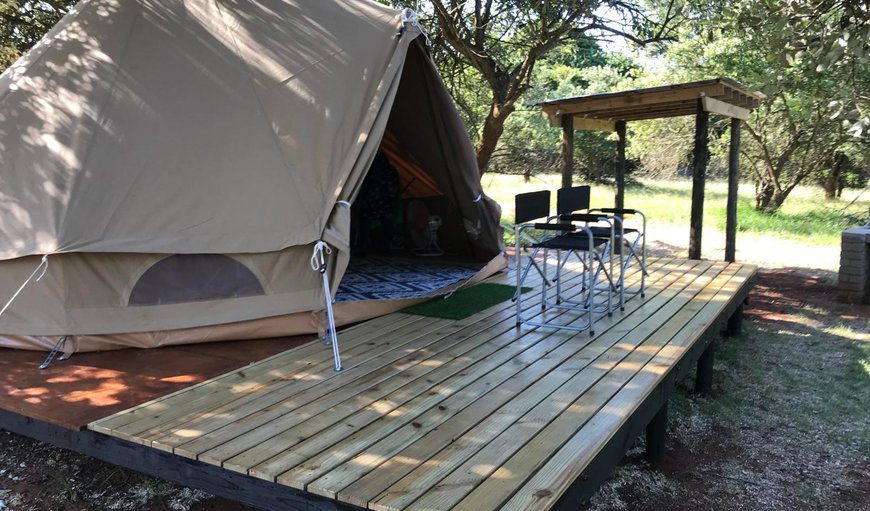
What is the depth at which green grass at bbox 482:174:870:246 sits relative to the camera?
9.79m

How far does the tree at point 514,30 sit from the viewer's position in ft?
22.4

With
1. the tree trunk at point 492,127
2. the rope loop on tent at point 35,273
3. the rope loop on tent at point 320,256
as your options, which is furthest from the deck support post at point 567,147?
the rope loop on tent at point 35,273

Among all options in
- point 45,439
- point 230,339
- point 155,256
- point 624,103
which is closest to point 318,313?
point 230,339

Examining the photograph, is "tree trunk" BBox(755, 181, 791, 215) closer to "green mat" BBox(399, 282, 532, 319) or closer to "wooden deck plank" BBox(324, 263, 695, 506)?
"green mat" BBox(399, 282, 532, 319)

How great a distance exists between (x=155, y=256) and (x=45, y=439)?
3.42 feet

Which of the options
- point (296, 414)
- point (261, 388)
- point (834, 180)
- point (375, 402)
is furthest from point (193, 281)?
point (834, 180)

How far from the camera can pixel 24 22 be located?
20.1ft

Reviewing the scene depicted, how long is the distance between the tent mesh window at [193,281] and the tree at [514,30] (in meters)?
4.11

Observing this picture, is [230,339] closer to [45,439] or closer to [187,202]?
[187,202]

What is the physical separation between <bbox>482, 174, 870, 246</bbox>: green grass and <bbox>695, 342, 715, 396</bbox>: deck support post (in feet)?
13.3

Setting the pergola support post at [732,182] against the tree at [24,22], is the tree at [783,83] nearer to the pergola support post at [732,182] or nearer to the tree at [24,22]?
the pergola support post at [732,182]

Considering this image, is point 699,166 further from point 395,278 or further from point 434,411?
point 434,411

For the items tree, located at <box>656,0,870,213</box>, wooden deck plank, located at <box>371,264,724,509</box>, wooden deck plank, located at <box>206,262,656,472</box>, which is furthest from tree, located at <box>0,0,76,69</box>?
tree, located at <box>656,0,870,213</box>

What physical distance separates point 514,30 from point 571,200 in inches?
169
